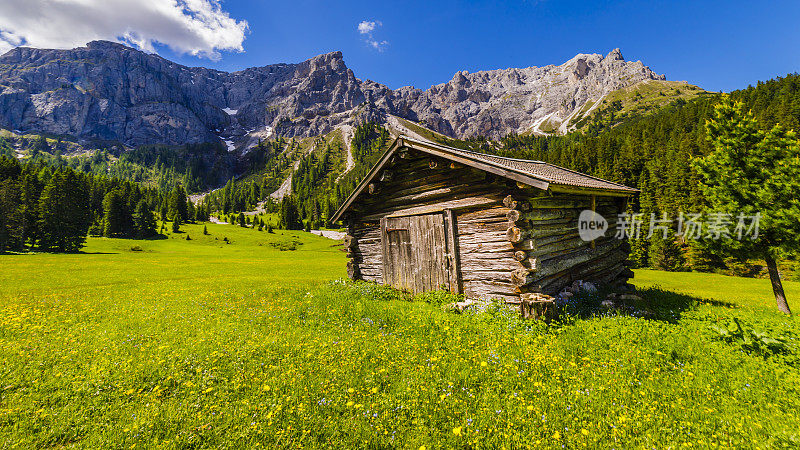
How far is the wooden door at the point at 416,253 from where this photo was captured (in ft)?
40.0

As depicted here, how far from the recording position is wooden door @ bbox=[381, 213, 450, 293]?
1220 centimetres

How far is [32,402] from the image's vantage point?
5316 millimetres

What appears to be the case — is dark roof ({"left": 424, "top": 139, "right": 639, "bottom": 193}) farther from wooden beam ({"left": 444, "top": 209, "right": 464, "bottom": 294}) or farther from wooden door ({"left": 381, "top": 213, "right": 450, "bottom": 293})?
wooden door ({"left": 381, "top": 213, "right": 450, "bottom": 293})

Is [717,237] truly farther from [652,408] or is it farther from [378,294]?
[378,294]

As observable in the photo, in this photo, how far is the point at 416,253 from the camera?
13.1 metres

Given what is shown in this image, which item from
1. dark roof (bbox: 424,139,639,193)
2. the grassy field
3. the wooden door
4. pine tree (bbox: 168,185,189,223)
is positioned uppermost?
pine tree (bbox: 168,185,189,223)

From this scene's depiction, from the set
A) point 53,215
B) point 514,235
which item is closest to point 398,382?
point 514,235

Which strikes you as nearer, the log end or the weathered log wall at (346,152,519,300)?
the log end

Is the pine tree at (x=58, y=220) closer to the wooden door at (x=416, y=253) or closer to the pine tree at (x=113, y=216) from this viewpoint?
the pine tree at (x=113, y=216)

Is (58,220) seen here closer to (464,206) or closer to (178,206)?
(178,206)

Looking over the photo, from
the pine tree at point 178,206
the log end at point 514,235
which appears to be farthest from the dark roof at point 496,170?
the pine tree at point 178,206

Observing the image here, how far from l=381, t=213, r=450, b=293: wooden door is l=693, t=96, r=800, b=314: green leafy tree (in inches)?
582

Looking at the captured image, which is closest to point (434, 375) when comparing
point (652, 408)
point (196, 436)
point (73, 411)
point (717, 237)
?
point (652, 408)

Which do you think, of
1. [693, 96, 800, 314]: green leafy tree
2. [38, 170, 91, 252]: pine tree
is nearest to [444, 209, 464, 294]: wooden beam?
[693, 96, 800, 314]: green leafy tree
